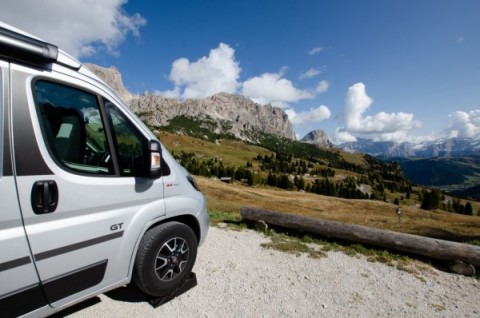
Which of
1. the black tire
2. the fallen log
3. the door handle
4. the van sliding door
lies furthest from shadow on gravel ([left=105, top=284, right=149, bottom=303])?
the fallen log

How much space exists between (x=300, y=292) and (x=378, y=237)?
12.7ft

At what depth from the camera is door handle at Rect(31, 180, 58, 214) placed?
316 cm

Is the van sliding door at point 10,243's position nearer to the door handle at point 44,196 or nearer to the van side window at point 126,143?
the door handle at point 44,196

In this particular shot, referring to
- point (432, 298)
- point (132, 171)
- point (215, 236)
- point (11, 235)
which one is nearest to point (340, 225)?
point (432, 298)

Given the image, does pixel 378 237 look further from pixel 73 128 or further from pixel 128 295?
pixel 73 128

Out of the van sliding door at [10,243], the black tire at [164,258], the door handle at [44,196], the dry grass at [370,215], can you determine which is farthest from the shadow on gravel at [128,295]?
the dry grass at [370,215]

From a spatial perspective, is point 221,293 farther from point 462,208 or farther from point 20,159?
point 462,208

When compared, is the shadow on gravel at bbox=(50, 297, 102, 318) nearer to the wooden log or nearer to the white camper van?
the white camper van

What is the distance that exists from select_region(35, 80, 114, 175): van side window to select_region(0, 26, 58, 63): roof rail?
316 millimetres

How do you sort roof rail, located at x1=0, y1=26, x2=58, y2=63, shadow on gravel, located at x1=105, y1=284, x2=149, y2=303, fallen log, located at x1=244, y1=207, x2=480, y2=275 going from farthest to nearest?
1. fallen log, located at x1=244, y1=207, x2=480, y2=275
2. shadow on gravel, located at x1=105, y1=284, x2=149, y2=303
3. roof rail, located at x1=0, y1=26, x2=58, y2=63

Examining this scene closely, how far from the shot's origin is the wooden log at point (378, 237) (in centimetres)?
723

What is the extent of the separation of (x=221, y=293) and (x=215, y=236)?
375 centimetres

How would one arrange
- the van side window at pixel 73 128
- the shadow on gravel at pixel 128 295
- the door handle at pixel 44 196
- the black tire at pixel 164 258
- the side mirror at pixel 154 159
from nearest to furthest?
1. the door handle at pixel 44 196
2. the van side window at pixel 73 128
3. the side mirror at pixel 154 159
4. the black tire at pixel 164 258
5. the shadow on gravel at pixel 128 295

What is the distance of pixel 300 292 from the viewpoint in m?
5.92
